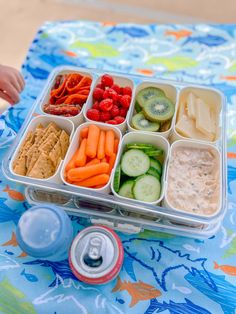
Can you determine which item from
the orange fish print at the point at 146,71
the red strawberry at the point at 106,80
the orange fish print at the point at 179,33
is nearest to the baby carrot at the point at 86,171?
the red strawberry at the point at 106,80

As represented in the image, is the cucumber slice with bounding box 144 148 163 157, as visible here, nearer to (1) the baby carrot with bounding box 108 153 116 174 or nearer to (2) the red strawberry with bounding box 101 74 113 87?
(1) the baby carrot with bounding box 108 153 116 174

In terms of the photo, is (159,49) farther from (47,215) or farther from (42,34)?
(47,215)

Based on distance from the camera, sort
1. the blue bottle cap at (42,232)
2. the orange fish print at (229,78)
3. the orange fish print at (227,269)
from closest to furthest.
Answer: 1. the blue bottle cap at (42,232)
2. the orange fish print at (227,269)
3. the orange fish print at (229,78)

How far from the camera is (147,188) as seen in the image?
0.92m

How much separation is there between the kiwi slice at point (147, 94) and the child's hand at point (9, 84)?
371 mm

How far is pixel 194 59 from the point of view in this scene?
1438mm

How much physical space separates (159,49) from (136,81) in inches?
11.6

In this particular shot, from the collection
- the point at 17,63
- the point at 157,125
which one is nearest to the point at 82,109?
the point at 157,125

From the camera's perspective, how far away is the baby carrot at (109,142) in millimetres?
988

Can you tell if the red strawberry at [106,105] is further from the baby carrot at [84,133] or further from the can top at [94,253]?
the can top at [94,253]

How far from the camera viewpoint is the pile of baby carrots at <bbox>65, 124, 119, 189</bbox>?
93cm

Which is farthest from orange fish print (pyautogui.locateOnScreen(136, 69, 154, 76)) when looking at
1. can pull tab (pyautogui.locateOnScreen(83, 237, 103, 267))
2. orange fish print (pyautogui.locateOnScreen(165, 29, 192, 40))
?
can pull tab (pyautogui.locateOnScreen(83, 237, 103, 267))

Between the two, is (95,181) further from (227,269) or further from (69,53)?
(69,53)

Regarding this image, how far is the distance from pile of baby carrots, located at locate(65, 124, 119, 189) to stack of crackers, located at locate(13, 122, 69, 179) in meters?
0.04
